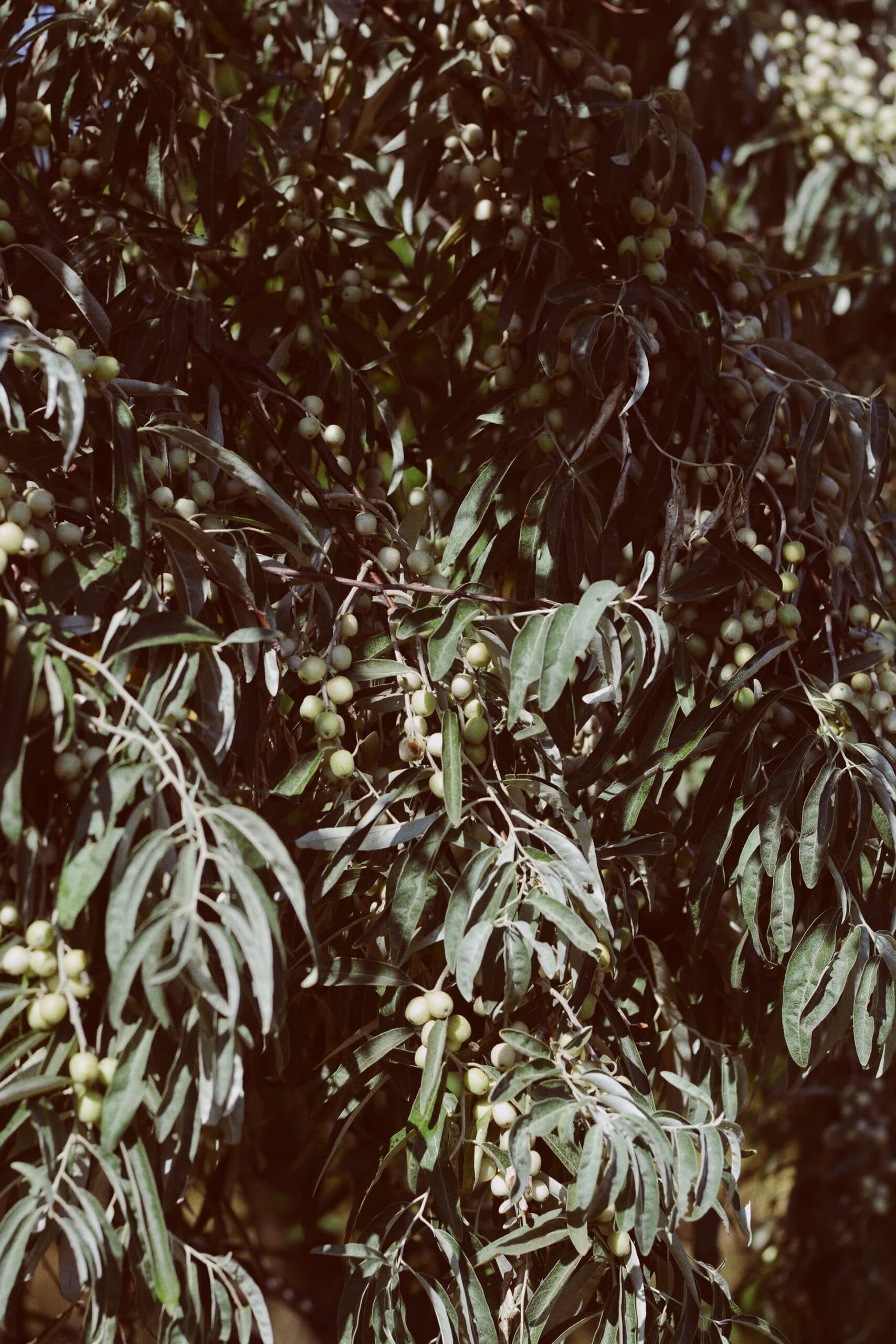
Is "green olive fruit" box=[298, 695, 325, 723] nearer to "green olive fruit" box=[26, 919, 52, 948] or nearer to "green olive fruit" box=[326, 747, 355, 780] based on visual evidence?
"green olive fruit" box=[326, 747, 355, 780]

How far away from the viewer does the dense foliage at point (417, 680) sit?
2.25 ft

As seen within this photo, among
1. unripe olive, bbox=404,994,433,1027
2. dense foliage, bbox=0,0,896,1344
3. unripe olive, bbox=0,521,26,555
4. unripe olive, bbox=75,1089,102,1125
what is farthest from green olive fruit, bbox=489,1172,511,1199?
unripe olive, bbox=0,521,26,555

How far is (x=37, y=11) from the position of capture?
1090 millimetres

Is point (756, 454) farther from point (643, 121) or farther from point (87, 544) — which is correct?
point (87, 544)

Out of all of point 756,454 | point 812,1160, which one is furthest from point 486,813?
point 812,1160

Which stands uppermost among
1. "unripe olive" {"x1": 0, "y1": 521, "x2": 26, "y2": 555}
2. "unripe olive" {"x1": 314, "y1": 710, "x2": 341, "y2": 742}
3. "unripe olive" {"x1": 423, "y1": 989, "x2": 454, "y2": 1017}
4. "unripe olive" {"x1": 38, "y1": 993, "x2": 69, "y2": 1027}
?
"unripe olive" {"x1": 0, "y1": 521, "x2": 26, "y2": 555}

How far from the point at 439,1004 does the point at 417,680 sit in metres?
0.25

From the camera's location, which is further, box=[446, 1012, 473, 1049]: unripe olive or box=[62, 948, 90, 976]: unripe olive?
box=[446, 1012, 473, 1049]: unripe olive

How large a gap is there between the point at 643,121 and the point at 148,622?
659 mm

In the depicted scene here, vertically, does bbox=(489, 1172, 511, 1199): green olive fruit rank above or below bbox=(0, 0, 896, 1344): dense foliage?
below

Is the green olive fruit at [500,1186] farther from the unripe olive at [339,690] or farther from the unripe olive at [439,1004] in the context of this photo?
the unripe olive at [339,690]

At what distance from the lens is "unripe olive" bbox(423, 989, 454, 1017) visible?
83cm

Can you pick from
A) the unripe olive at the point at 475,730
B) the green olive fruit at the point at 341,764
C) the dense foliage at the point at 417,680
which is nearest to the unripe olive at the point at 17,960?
the dense foliage at the point at 417,680

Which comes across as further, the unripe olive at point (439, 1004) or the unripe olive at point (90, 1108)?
the unripe olive at point (439, 1004)
